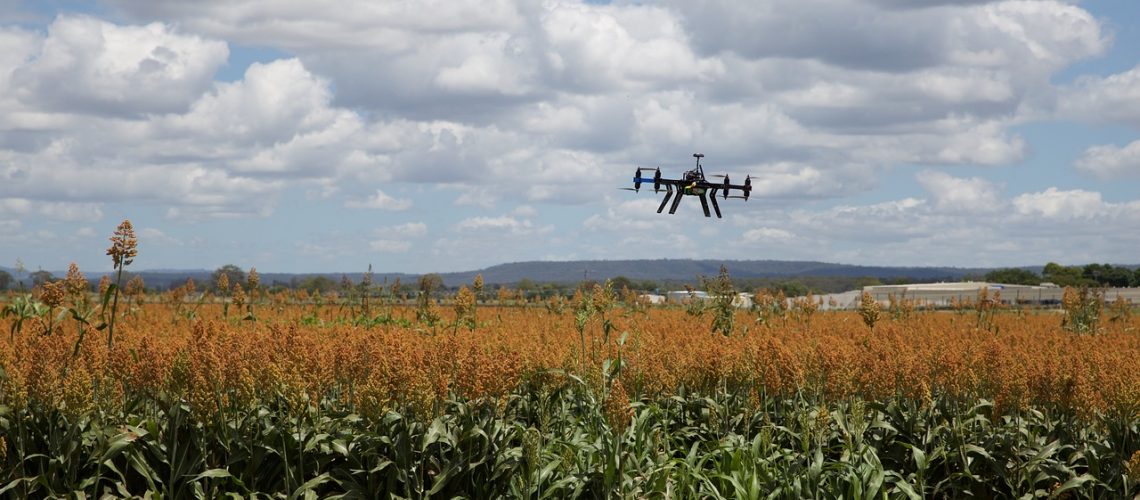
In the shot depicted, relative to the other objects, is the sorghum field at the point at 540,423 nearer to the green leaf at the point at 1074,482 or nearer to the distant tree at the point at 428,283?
the green leaf at the point at 1074,482

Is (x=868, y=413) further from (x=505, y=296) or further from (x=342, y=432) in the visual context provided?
(x=505, y=296)

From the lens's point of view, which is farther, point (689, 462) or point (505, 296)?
point (505, 296)

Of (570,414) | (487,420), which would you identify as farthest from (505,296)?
(487,420)

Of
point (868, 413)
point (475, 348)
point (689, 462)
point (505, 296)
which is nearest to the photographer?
point (475, 348)

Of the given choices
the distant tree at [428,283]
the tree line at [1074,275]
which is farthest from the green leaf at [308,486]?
the tree line at [1074,275]

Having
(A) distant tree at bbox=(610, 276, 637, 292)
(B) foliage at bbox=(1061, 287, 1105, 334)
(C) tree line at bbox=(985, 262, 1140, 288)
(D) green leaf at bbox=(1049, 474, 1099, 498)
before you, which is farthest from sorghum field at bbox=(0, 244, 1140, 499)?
(C) tree line at bbox=(985, 262, 1140, 288)

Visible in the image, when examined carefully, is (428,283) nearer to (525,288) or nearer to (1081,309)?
(1081,309)
